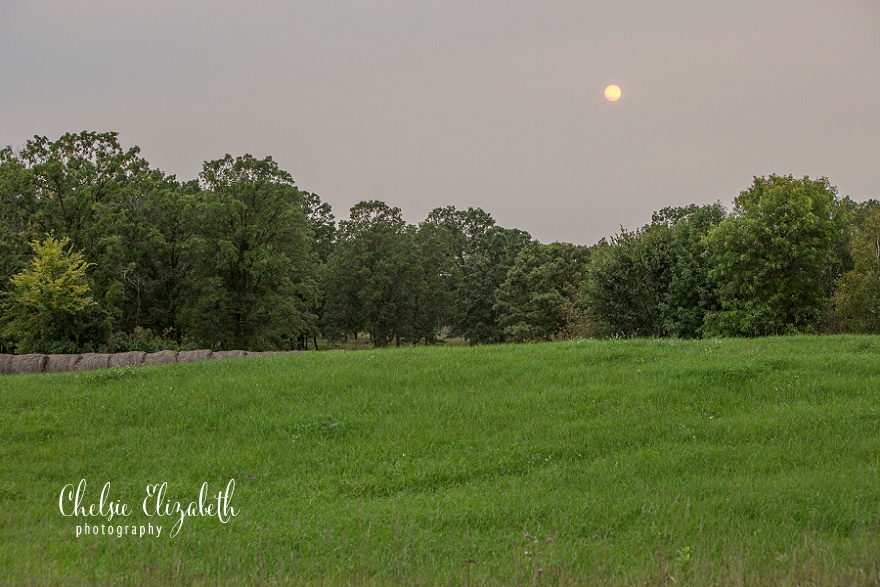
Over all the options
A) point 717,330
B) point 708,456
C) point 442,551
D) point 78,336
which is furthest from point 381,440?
point 717,330

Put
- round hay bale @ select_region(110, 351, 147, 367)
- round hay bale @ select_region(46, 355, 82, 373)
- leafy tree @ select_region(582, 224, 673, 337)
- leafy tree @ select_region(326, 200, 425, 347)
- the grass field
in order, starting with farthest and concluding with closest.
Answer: leafy tree @ select_region(326, 200, 425, 347)
leafy tree @ select_region(582, 224, 673, 337)
round hay bale @ select_region(46, 355, 82, 373)
round hay bale @ select_region(110, 351, 147, 367)
the grass field

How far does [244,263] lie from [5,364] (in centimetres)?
1788

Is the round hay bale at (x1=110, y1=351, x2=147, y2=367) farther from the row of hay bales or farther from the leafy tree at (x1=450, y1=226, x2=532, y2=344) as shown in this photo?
the leafy tree at (x1=450, y1=226, x2=532, y2=344)

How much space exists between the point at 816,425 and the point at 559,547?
5.83 metres

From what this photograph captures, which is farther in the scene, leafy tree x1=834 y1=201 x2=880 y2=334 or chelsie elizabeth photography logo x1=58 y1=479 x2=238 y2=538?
leafy tree x1=834 y1=201 x2=880 y2=334

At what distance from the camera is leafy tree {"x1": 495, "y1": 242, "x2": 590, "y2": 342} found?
51.0 metres

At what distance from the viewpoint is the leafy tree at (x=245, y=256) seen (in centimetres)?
3662

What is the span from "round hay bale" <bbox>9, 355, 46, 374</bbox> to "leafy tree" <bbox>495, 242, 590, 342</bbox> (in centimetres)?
3537

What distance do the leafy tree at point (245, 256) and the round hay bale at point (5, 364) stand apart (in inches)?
613

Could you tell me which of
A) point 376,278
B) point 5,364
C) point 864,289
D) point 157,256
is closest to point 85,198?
point 157,256

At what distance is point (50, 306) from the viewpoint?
25.8m

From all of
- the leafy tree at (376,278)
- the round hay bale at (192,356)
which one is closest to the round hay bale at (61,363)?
the round hay bale at (192,356)

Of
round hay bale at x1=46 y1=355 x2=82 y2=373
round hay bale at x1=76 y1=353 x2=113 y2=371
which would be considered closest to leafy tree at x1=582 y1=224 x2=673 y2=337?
round hay bale at x1=76 y1=353 x2=113 y2=371

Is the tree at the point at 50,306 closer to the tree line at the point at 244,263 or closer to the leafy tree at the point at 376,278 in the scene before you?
the tree line at the point at 244,263
